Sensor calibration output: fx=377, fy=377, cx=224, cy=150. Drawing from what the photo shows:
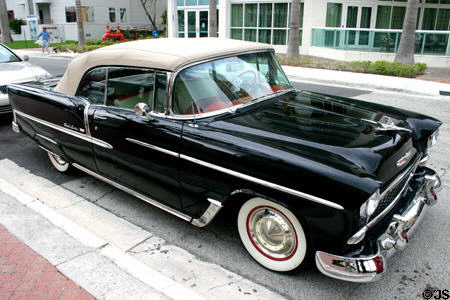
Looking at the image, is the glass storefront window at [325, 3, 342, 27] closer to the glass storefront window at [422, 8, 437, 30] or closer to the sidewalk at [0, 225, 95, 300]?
the glass storefront window at [422, 8, 437, 30]

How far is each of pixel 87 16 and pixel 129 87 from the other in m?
39.1

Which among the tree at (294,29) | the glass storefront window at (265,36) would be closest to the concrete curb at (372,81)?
the tree at (294,29)

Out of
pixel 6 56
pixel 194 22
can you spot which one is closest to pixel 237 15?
pixel 194 22

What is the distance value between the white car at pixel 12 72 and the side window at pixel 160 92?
A: 5053 mm

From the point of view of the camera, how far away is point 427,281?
294 centimetres

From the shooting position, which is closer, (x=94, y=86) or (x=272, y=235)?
(x=272, y=235)

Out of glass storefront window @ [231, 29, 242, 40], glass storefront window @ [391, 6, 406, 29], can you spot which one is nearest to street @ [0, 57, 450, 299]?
glass storefront window @ [391, 6, 406, 29]

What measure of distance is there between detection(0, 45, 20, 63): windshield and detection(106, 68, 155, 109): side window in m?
5.59

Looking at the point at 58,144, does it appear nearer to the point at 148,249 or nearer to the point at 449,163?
the point at 148,249

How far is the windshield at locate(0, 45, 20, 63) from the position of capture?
321 inches

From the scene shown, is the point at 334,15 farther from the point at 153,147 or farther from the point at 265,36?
the point at 153,147

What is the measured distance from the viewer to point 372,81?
12.2 meters

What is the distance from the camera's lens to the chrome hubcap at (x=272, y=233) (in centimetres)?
285

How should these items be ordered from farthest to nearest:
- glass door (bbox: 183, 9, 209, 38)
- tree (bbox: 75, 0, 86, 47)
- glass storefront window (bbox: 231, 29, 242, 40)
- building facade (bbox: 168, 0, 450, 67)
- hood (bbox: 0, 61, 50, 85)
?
1. glass door (bbox: 183, 9, 209, 38)
2. tree (bbox: 75, 0, 86, 47)
3. glass storefront window (bbox: 231, 29, 242, 40)
4. building facade (bbox: 168, 0, 450, 67)
5. hood (bbox: 0, 61, 50, 85)
